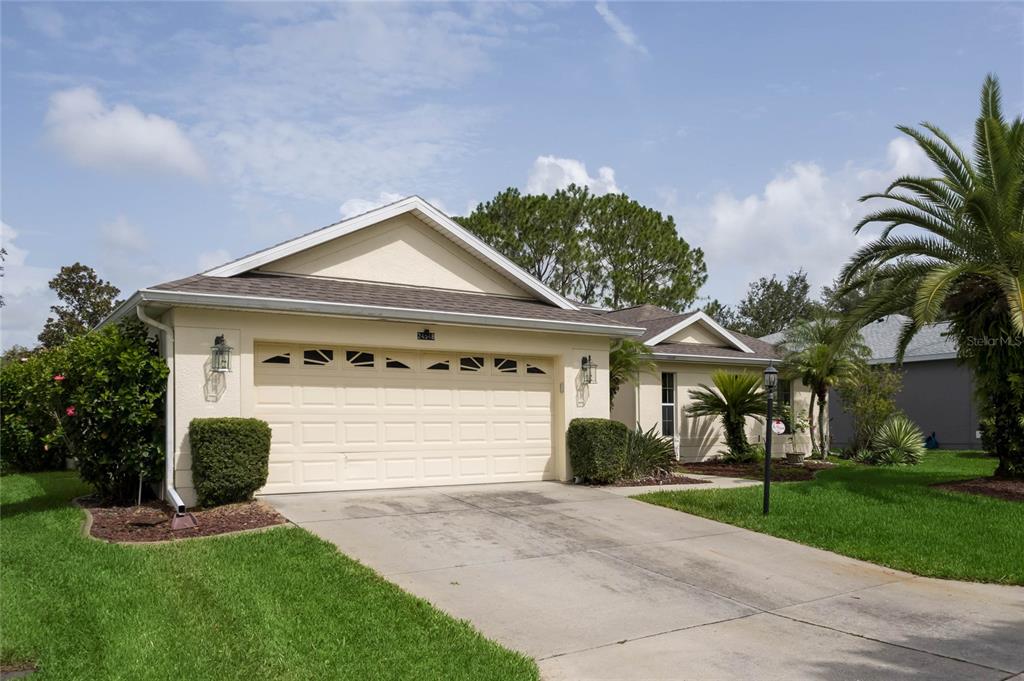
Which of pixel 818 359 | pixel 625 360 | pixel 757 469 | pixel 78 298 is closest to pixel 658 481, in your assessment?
pixel 625 360

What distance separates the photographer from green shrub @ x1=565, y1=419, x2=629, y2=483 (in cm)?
1285

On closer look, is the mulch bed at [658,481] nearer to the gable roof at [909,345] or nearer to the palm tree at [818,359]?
the palm tree at [818,359]

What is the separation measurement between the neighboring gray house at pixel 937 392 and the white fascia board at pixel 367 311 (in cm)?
1314

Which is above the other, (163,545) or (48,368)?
(48,368)

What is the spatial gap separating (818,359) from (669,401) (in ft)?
12.9

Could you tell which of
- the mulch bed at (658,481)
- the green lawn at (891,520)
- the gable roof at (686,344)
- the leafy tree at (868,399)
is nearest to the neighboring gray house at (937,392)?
the leafy tree at (868,399)

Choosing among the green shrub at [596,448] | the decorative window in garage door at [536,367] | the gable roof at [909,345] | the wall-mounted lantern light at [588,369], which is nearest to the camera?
the green shrub at [596,448]

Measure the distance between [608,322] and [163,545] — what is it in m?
8.41

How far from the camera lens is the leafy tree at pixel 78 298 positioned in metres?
31.8

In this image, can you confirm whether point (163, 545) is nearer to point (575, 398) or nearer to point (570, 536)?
point (570, 536)

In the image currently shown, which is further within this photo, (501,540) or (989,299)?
(989,299)

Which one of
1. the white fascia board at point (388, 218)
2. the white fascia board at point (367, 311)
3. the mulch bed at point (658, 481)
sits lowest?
the mulch bed at point (658, 481)

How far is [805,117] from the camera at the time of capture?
1315 centimetres

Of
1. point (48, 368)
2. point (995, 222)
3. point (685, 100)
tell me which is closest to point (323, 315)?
point (48, 368)
